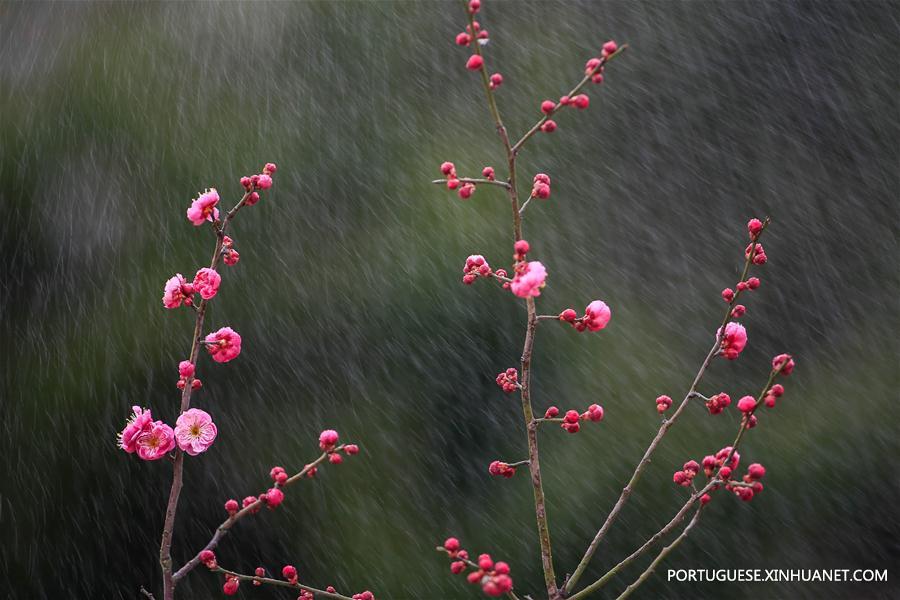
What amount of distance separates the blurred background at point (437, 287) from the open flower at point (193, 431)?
171 centimetres

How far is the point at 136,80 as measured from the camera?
327cm

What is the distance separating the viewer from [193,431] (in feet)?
2.83

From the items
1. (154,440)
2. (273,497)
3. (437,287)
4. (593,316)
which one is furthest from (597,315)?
(437,287)

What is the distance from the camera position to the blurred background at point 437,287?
99.1 inches

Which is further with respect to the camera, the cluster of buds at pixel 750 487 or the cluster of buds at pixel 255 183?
the cluster of buds at pixel 255 183

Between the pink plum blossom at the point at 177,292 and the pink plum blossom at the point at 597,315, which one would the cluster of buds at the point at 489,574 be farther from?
the pink plum blossom at the point at 177,292

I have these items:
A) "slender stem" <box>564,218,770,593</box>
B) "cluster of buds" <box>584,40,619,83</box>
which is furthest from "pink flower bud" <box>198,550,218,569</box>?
"cluster of buds" <box>584,40,619,83</box>

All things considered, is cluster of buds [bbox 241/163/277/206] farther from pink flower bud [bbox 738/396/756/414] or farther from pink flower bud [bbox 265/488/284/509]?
pink flower bud [bbox 738/396/756/414]

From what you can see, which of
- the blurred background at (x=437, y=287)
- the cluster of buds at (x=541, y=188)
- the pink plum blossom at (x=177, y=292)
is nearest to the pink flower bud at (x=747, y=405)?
the cluster of buds at (x=541, y=188)

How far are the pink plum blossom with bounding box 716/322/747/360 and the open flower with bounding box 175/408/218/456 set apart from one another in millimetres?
506

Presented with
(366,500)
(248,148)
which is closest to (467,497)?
(366,500)

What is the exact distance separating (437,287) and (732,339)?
1.97 m

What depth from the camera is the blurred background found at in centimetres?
252

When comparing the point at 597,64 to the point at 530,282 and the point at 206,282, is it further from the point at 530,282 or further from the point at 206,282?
the point at 206,282
